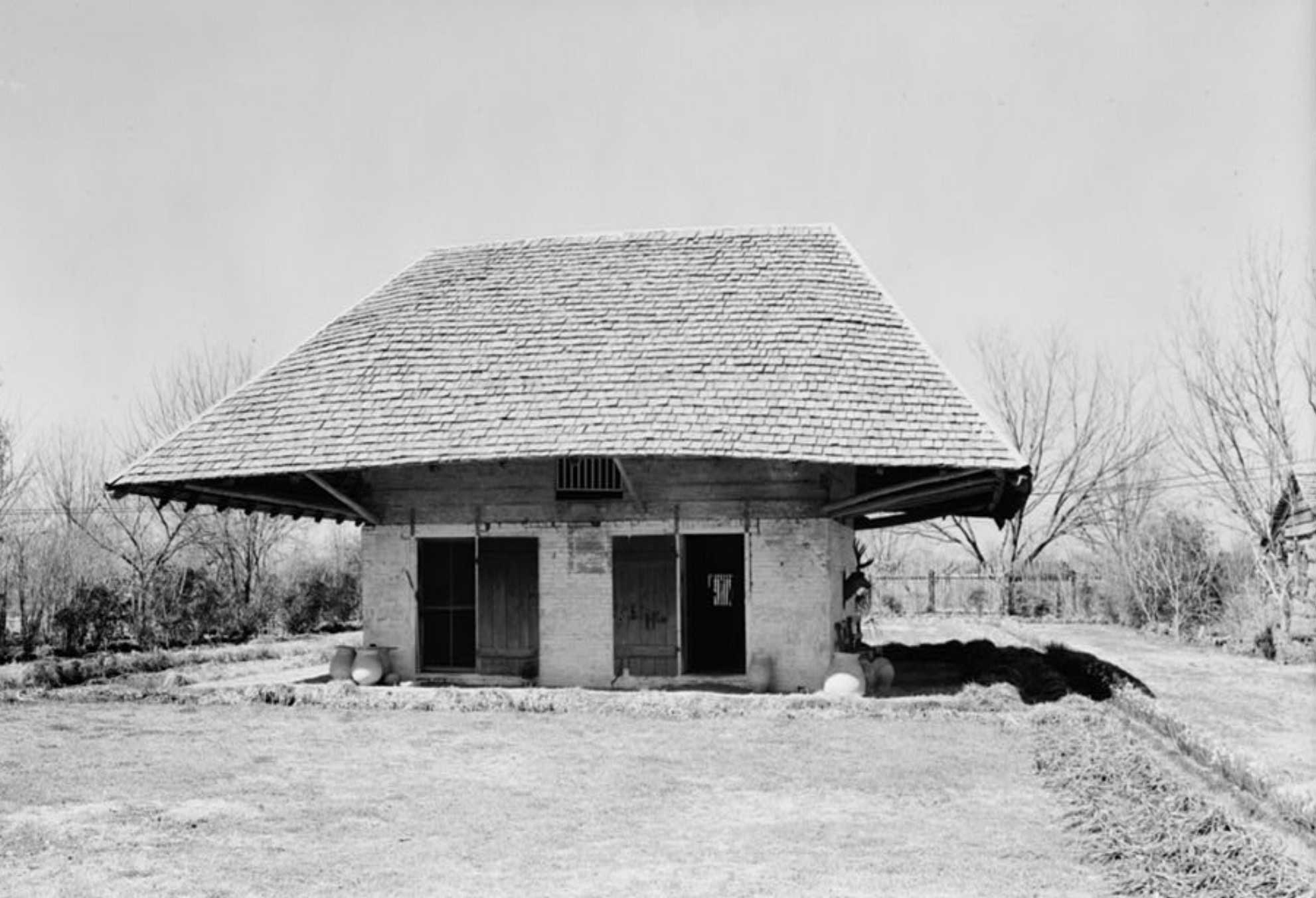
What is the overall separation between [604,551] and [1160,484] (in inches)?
1142

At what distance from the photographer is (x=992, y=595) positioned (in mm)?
39281

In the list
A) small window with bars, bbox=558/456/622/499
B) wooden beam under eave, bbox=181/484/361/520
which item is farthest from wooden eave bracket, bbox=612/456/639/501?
wooden beam under eave, bbox=181/484/361/520

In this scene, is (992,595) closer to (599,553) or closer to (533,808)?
(599,553)

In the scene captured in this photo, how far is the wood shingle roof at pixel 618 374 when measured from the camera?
14969 millimetres

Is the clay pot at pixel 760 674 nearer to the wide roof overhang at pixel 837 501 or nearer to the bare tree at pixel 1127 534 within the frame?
the wide roof overhang at pixel 837 501

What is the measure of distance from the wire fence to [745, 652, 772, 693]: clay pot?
21.7 m

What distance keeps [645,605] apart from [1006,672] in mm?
4914

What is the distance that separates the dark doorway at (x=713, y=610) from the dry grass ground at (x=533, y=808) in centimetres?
560

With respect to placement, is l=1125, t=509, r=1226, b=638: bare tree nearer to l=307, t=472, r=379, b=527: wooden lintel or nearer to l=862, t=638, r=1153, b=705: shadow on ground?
l=862, t=638, r=1153, b=705: shadow on ground

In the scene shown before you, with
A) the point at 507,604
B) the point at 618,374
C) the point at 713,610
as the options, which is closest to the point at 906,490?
the point at 618,374

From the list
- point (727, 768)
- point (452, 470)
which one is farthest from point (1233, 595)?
point (727, 768)

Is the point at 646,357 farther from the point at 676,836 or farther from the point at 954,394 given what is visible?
the point at 676,836

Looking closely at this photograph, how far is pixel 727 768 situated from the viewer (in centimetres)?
1034

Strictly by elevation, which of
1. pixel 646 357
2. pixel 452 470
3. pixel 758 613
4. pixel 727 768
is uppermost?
pixel 646 357
